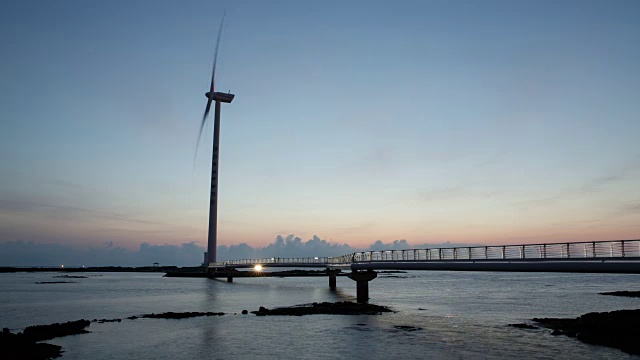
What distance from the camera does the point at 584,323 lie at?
42.3 metres

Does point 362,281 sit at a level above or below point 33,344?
above

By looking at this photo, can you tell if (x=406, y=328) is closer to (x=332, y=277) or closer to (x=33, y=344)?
(x=33, y=344)

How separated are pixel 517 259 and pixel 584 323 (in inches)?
297

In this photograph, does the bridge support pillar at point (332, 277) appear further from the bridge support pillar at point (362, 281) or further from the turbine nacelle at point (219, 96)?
the turbine nacelle at point (219, 96)

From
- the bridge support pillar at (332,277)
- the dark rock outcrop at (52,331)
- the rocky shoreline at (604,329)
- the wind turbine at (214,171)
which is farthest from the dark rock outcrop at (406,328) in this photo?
the wind turbine at (214,171)

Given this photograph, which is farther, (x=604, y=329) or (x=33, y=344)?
(x=604, y=329)

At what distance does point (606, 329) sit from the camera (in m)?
38.8

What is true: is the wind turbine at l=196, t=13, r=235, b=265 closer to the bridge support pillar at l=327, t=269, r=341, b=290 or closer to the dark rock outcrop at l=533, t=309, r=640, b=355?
the bridge support pillar at l=327, t=269, r=341, b=290

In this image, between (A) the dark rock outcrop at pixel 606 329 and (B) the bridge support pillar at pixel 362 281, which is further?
(B) the bridge support pillar at pixel 362 281

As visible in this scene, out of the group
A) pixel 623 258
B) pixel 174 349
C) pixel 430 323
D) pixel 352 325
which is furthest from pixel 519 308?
pixel 174 349

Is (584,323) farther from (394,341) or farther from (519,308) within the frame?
(519,308)

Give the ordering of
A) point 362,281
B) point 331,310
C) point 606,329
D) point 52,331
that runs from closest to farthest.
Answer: point 606,329, point 52,331, point 331,310, point 362,281

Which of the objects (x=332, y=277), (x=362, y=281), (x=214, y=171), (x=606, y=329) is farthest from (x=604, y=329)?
(x=214, y=171)

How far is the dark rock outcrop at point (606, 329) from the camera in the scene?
113 feet
